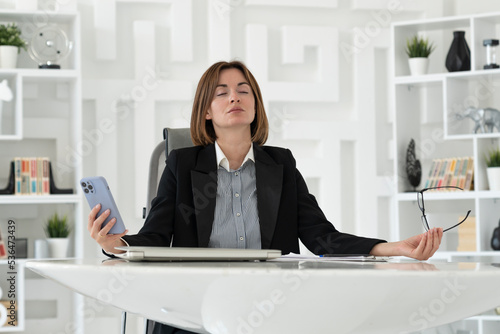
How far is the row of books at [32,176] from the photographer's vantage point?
154 inches

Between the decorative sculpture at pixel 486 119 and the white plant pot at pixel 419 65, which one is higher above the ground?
the white plant pot at pixel 419 65

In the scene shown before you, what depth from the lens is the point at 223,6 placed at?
4.40m

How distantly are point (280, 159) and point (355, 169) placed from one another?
2.51 meters

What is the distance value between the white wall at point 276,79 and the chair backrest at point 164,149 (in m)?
1.75

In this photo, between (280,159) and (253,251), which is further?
(280,159)

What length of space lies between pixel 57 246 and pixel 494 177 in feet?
7.83

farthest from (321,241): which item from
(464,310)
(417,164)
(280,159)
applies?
(417,164)

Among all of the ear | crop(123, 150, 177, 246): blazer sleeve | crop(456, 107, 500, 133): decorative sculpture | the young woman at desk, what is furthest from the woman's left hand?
crop(456, 107, 500, 133): decorative sculpture

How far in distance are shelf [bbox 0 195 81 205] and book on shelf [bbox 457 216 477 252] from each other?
2142 millimetres

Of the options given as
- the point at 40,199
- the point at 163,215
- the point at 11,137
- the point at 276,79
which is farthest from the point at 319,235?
the point at 276,79

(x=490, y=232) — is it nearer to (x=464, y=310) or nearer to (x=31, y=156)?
(x=31, y=156)

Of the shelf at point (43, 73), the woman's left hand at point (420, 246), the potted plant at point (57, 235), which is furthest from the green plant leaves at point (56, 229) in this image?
the woman's left hand at point (420, 246)

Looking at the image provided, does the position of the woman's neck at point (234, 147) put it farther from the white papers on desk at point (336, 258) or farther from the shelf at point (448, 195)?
the shelf at point (448, 195)

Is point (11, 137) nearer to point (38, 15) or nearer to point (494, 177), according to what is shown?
point (38, 15)
